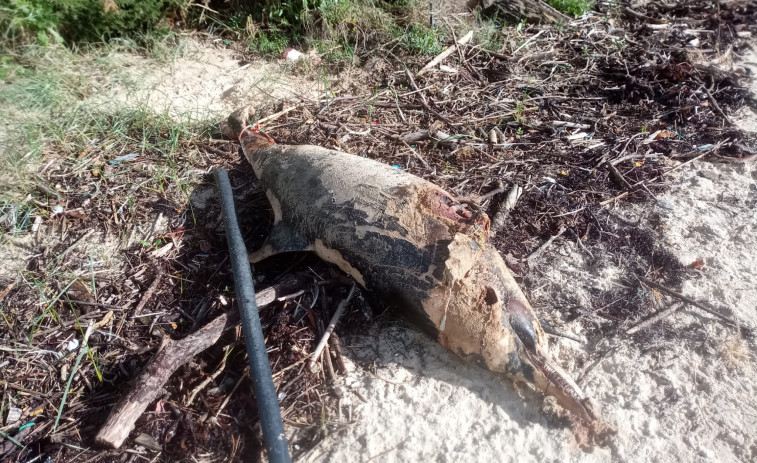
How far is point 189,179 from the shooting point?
3.68 metres

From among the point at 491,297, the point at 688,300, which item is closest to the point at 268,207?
the point at 491,297

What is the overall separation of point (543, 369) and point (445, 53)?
134 inches

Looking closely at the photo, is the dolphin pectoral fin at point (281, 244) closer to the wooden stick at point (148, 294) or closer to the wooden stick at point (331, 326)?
the wooden stick at point (331, 326)

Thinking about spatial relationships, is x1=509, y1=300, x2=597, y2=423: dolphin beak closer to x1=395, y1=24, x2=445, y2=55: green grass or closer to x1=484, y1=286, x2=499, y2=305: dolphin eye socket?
x1=484, y1=286, x2=499, y2=305: dolphin eye socket

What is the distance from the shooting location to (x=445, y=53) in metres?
4.78

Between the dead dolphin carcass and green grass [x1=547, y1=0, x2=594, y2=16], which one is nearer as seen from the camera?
the dead dolphin carcass

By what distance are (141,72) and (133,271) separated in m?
2.31

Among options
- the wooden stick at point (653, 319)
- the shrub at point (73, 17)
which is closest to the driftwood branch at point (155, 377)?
the wooden stick at point (653, 319)

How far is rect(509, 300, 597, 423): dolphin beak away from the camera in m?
2.27

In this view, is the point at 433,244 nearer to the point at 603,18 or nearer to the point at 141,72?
the point at 141,72

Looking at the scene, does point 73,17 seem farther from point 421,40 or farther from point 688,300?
point 688,300

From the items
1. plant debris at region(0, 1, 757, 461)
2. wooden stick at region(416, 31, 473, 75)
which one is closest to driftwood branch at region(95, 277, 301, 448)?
plant debris at region(0, 1, 757, 461)

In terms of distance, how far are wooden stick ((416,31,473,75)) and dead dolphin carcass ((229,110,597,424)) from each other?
2.01 meters

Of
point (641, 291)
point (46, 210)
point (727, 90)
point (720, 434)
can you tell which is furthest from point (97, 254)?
point (727, 90)
